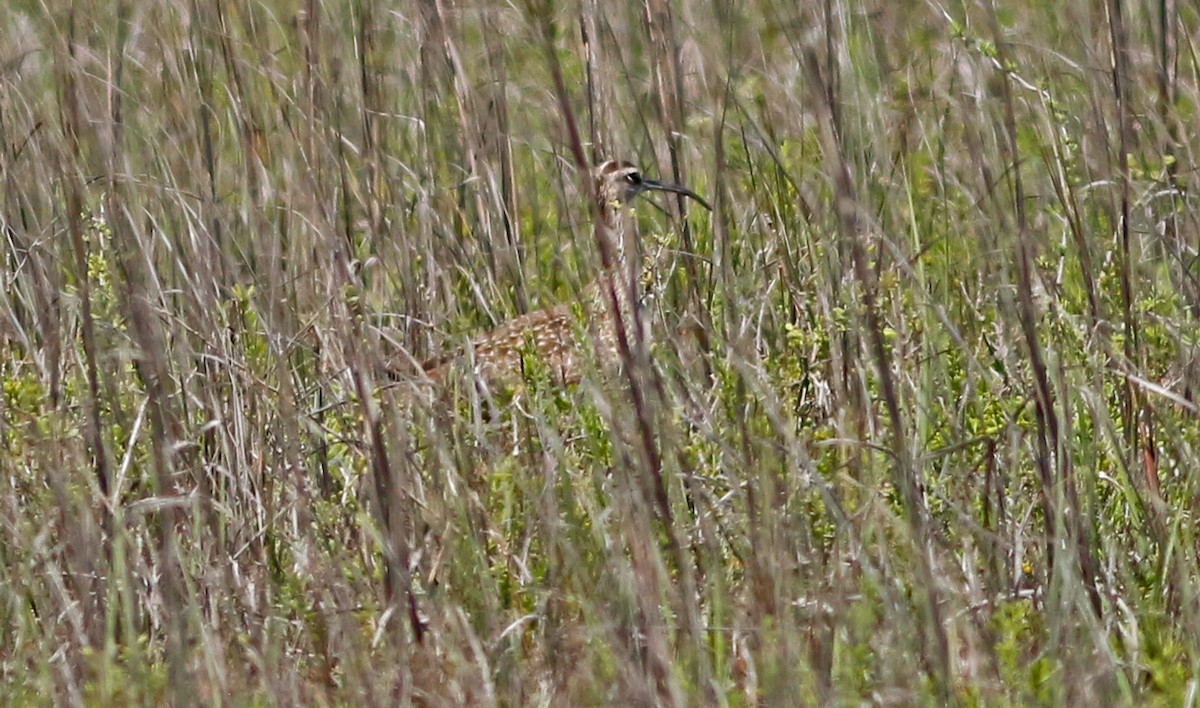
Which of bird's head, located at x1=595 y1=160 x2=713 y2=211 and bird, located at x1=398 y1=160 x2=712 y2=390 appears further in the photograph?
bird's head, located at x1=595 y1=160 x2=713 y2=211

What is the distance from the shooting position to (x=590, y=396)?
319 cm

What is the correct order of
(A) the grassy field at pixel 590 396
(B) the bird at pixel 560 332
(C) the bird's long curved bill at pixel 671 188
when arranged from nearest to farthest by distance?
(A) the grassy field at pixel 590 396 → (B) the bird at pixel 560 332 → (C) the bird's long curved bill at pixel 671 188

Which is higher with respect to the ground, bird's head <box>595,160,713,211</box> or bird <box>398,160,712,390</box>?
bird's head <box>595,160,713,211</box>

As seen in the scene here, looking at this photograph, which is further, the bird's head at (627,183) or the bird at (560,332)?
the bird's head at (627,183)

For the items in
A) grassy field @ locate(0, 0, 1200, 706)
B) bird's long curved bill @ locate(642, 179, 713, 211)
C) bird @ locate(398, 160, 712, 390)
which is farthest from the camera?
bird's long curved bill @ locate(642, 179, 713, 211)

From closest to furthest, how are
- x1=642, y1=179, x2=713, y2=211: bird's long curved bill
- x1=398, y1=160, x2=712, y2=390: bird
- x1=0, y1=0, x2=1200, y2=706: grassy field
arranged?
1. x1=0, y1=0, x2=1200, y2=706: grassy field
2. x1=398, y1=160, x2=712, y2=390: bird
3. x1=642, y1=179, x2=713, y2=211: bird's long curved bill

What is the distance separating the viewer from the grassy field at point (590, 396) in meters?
2.59

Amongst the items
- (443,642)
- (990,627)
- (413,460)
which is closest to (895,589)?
(990,627)

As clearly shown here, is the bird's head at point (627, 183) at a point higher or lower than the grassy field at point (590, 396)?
higher

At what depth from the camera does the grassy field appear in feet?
8.48

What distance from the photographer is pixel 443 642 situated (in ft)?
8.76

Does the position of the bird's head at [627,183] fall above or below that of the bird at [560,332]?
above

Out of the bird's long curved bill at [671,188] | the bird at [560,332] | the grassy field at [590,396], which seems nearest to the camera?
the grassy field at [590,396]

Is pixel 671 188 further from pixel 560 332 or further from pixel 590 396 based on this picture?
pixel 590 396
